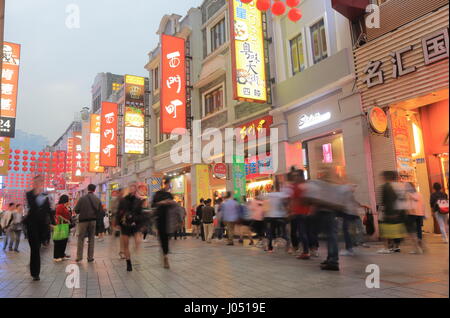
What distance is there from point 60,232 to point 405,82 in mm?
9752

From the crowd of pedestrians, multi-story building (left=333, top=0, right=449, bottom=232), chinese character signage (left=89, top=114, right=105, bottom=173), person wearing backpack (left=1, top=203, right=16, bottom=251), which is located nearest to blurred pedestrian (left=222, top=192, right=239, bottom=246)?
the crowd of pedestrians

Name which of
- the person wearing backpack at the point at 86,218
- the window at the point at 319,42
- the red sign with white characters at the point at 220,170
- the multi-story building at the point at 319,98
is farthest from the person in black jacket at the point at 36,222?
the red sign with white characters at the point at 220,170

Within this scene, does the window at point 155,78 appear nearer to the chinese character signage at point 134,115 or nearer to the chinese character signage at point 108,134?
the chinese character signage at point 134,115

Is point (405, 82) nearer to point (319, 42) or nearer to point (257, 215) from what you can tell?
point (319, 42)

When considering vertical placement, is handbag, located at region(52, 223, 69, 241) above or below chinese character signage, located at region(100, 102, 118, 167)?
below

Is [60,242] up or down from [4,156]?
down

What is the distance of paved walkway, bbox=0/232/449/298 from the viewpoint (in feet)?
15.6

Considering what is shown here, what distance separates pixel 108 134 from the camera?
2856cm

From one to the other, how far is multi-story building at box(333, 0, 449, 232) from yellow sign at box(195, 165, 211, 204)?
1075cm

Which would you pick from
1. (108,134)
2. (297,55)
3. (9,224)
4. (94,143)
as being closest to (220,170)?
(297,55)

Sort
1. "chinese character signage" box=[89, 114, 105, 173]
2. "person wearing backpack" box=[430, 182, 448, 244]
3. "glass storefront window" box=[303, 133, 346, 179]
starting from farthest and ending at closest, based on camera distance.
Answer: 1. "chinese character signage" box=[89, 114, 105, 173]
2. "glass storefront window" box=[303, 133, 346, 179]
3. "person wearing backpack" box=[430, 182, 448, 244]

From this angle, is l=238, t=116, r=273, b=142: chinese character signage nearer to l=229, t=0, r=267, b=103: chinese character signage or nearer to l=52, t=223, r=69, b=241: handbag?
l=229, t=0, r=267, b=103: chinese character signage

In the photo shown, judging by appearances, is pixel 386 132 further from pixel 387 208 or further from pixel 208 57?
pixel 208 57

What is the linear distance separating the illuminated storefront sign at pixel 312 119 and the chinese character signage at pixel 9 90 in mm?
12091
